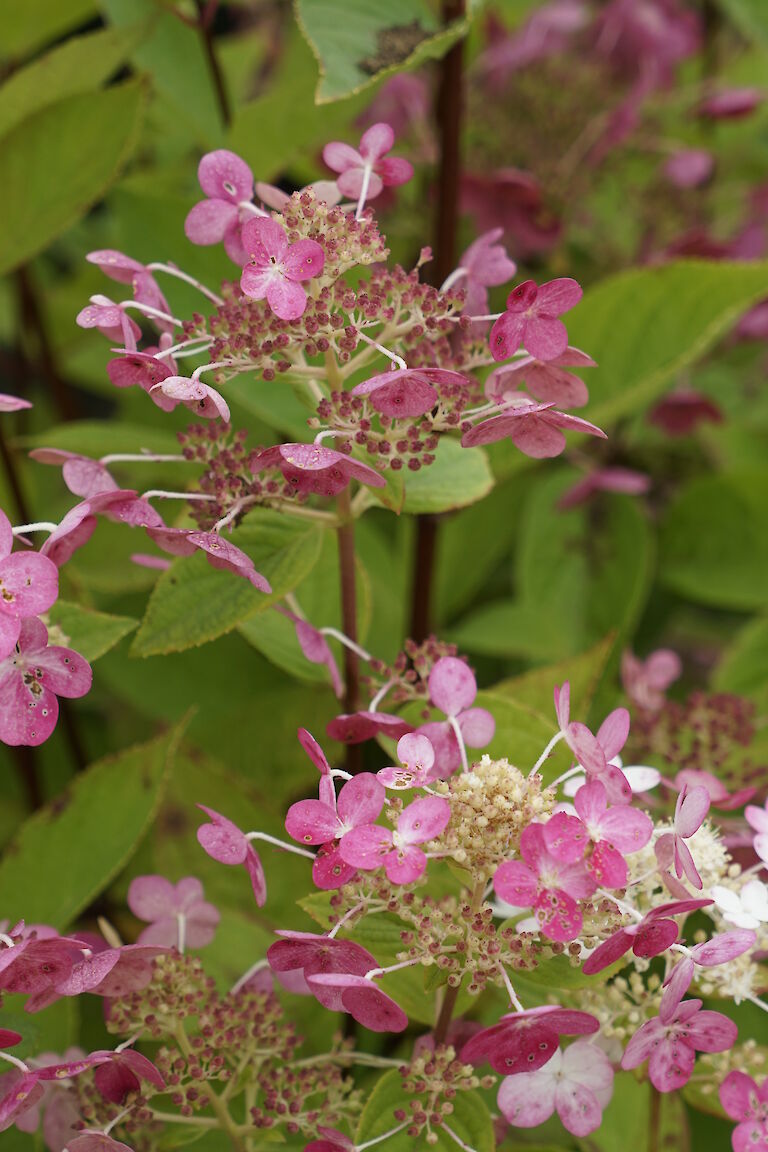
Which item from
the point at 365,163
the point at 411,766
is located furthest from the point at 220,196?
the point at 411,766

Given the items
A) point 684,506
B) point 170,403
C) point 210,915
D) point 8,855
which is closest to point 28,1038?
point 210,915

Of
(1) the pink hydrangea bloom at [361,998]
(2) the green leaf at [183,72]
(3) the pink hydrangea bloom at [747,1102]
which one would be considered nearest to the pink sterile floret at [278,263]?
(1) the pink hydrangea bloom at [361,998]

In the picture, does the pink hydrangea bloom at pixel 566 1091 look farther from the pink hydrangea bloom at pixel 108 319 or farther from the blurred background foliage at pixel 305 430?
the pink hydrangea bloom at pixel 108 319

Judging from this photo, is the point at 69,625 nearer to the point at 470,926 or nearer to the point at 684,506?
the point at 470,926

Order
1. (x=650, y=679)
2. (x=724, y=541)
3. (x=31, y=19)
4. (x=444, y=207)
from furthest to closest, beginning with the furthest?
(x=724, y=541), (x=31, y=19), (x=444, y=207), (x=650, y=679)

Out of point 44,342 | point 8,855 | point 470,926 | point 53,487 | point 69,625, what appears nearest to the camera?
point 470,926

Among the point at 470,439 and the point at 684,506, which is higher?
the point at 470,439

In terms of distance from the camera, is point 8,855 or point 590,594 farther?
point 590,594

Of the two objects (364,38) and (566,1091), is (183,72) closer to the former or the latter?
(364,38)
